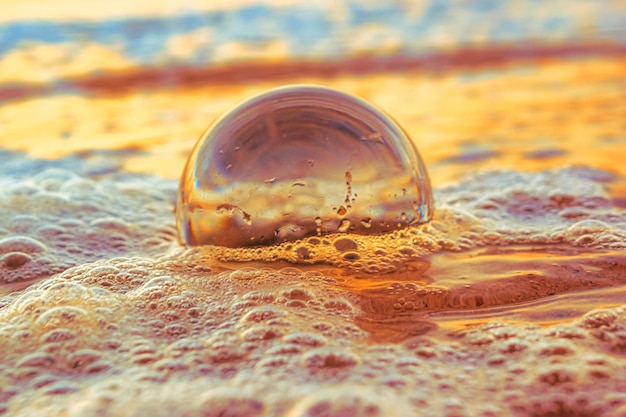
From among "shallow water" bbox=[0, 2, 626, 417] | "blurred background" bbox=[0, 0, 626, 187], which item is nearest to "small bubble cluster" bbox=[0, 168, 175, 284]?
"shallow water" bbox=[0, 2, 626, 417]

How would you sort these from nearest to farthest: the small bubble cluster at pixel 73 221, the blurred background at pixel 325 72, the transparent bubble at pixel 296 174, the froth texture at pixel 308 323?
the froth texture at pixel 308 323
the transparent bubble at pixel 296 174
the small bubble cluster at pixel 73 221
the blurred background at pixel 325 72

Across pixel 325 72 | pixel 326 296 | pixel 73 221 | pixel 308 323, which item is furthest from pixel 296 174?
pixel 325 72

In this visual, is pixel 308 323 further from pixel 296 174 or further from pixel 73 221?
pixel 73 221

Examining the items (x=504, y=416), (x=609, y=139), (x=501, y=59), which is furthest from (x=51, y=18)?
(x=504, y=416)

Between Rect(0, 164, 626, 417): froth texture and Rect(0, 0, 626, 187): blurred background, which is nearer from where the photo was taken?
Rect(0, 164, 626, 417): froth texture

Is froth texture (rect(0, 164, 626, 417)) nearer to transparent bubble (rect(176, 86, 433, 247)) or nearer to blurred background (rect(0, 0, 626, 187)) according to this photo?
transparent bubble (rect(176, 86, 433, 247))

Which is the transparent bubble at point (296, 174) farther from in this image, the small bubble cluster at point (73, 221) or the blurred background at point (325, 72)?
the blurred background at point (325, 72)

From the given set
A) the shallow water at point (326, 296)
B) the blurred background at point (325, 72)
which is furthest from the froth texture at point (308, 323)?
the blurred background at point (325, 72)
